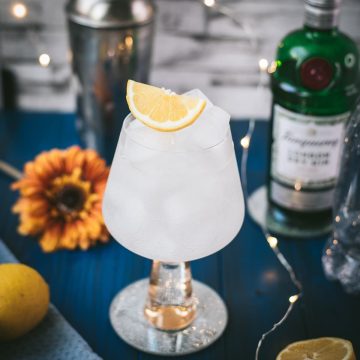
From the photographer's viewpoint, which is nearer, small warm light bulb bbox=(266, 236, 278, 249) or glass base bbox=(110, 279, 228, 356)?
glass base bbox=(110, 279, 228, 356)

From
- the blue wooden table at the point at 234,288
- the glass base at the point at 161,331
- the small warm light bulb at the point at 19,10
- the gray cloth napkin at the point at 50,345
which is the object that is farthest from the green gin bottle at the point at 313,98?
the small warm light bulb at the point at 19,10

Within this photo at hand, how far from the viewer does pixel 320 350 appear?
2.49 feet

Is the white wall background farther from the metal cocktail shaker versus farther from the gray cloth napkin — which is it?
the gray cloth napkin

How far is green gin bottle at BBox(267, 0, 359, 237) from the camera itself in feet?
A: 2.96

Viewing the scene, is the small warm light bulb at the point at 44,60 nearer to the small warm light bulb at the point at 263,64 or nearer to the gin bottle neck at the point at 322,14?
the small warm light bulb at the point at 263,64

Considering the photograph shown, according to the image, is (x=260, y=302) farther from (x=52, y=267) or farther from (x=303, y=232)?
(x=52, y=267)

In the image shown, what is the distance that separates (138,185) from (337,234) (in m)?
0.35

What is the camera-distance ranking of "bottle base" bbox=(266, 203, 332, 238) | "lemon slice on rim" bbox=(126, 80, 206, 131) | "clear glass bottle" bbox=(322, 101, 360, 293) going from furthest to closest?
"bottle base" bbox=(266, 203, 332, 238), "clear glass bottle" bbox=(322, 101, 360, 293), "lemon slice on rim" bbox=(126, 80, 206, 131)

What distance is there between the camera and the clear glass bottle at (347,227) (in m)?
0.90

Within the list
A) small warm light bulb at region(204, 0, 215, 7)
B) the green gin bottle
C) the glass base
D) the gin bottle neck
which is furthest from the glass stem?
small warm light bulb at region(204, 0, 215, 7)

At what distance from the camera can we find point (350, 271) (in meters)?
0.90

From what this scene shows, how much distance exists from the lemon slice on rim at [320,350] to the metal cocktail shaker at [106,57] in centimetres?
51

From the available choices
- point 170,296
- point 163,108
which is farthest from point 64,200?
point 163,108

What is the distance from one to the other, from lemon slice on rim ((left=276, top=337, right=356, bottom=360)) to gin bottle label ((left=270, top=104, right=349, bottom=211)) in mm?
259
